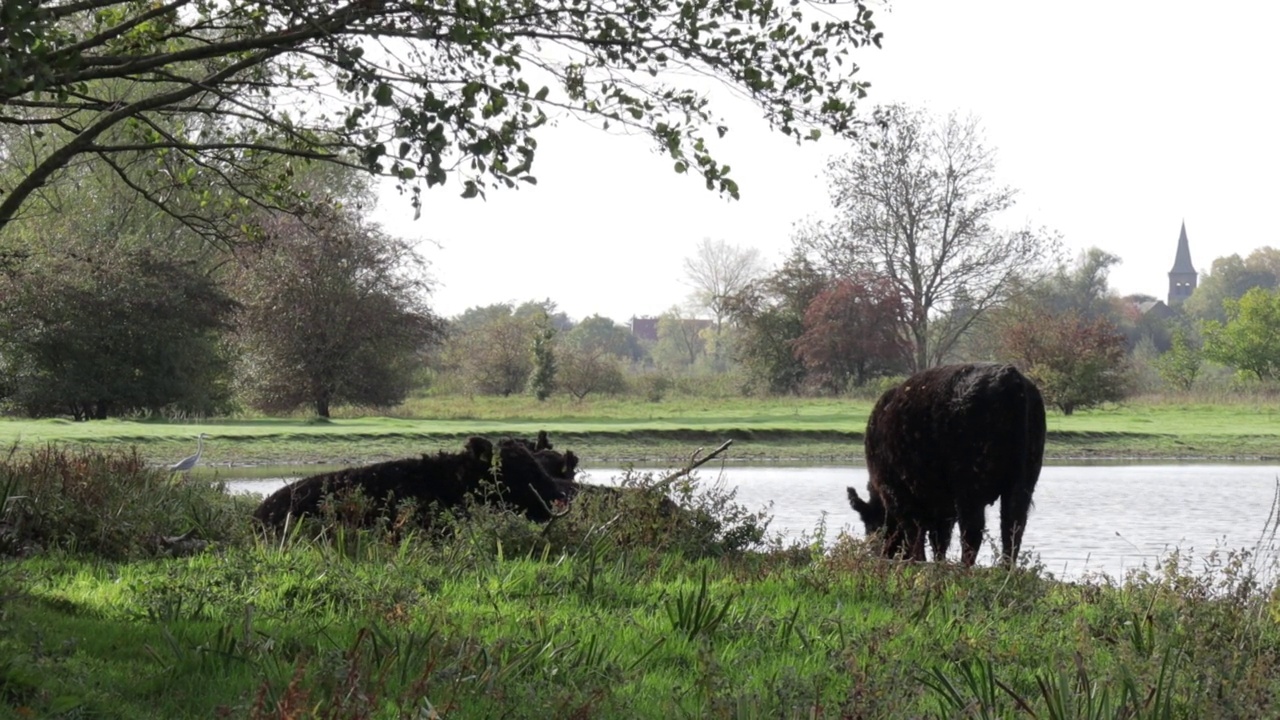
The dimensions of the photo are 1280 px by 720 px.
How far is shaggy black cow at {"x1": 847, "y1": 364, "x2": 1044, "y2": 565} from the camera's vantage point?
9000 millimetres

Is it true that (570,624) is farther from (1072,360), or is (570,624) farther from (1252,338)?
(1252,338)

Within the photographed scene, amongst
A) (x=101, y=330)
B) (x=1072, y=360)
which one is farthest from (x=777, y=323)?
(x=101, y=330)

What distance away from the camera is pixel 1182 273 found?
7367 inches

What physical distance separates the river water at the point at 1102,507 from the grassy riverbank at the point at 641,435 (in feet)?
10.4

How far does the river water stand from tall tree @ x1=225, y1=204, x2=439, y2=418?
72.0 ft

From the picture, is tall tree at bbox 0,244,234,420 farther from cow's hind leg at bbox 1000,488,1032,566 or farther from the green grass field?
cow's hind leg at bbox 1000,488,1032,566

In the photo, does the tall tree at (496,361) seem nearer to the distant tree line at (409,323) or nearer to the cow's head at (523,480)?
the distant tree line at (409,323)

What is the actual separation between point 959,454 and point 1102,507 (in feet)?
30.0

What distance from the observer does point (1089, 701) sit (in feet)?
14.2

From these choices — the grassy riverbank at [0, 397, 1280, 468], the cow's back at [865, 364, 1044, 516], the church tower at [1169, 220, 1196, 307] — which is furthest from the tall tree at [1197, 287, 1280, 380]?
the church tower at [1169, 220, 1196, 307]

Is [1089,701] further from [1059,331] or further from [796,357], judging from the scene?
[796,357]

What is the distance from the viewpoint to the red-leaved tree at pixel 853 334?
190 ft

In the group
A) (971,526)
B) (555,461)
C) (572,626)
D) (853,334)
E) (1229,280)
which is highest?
(1229,280)

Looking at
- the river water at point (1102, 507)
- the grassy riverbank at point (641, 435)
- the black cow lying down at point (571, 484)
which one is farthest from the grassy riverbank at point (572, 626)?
the grassy riverbank at point (641, 435)
